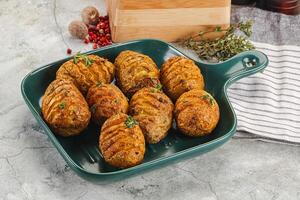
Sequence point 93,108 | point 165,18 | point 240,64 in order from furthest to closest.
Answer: point 165,18 → point 240,64 → point 93,108

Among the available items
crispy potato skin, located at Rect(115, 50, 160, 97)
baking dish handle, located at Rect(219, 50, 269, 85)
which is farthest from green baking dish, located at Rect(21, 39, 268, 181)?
crispy potato skin, located at Rect(115, 50, 160, 97)

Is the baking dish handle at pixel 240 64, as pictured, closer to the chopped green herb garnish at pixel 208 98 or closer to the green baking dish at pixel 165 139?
the green baking dish at pixel 165 139

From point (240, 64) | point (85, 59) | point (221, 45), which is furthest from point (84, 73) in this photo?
point (221, 45)

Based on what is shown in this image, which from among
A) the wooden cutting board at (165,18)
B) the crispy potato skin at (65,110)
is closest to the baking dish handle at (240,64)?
the wooden cutting board at (165,18)

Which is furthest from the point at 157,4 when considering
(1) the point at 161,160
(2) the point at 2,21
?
(1) the point at 161,160

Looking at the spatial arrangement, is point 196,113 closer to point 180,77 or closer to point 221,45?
point 180,77

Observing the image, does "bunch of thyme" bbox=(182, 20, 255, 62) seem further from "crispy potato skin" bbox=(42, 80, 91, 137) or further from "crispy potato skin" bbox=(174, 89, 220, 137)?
"crispy potato skin" bbox=(42, 80, 91, 137)
